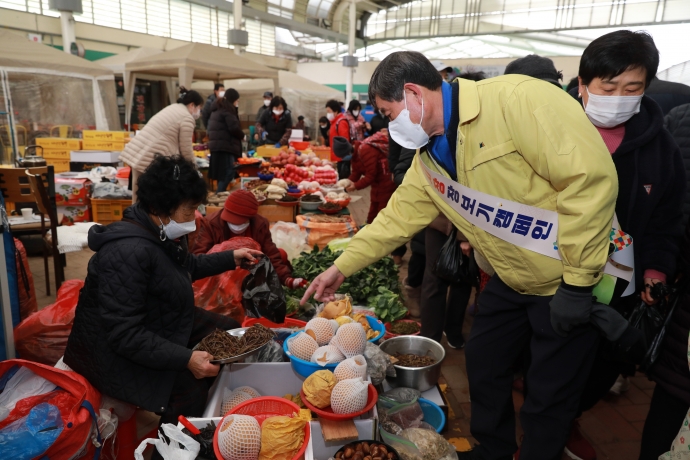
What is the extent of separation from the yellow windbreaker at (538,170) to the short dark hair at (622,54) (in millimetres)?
451

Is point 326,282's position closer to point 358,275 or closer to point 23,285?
point 358,275

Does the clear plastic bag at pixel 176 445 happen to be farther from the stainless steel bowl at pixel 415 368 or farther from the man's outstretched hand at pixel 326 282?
the stainless steel bowl at pixel 415 368

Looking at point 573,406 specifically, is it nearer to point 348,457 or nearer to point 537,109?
point 348,457

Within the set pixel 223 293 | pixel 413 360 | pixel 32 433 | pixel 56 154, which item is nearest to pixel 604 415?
pixel 413 360

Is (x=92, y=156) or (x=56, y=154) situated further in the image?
(x=56, y=154)

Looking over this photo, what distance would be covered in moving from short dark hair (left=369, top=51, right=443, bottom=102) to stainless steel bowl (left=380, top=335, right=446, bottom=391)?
1728mm

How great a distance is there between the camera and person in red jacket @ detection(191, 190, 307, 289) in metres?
3.73

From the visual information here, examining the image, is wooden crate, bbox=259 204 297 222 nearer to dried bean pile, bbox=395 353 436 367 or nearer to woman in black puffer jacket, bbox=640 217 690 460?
dried bean pile, bbox=395 353 436 367

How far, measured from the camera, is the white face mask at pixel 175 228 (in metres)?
2.40

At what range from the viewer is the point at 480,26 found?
81.1ft

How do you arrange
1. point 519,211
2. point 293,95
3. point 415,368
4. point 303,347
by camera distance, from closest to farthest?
1. point 519,211
2. point 303,347
3. point 415,368
4. point 293,95

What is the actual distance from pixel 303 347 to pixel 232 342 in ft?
1.28

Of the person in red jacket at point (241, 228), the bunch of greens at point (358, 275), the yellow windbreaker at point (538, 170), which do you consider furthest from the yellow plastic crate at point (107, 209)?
the yellow windbreaker at point (538, 170)

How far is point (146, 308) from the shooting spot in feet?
7.70
